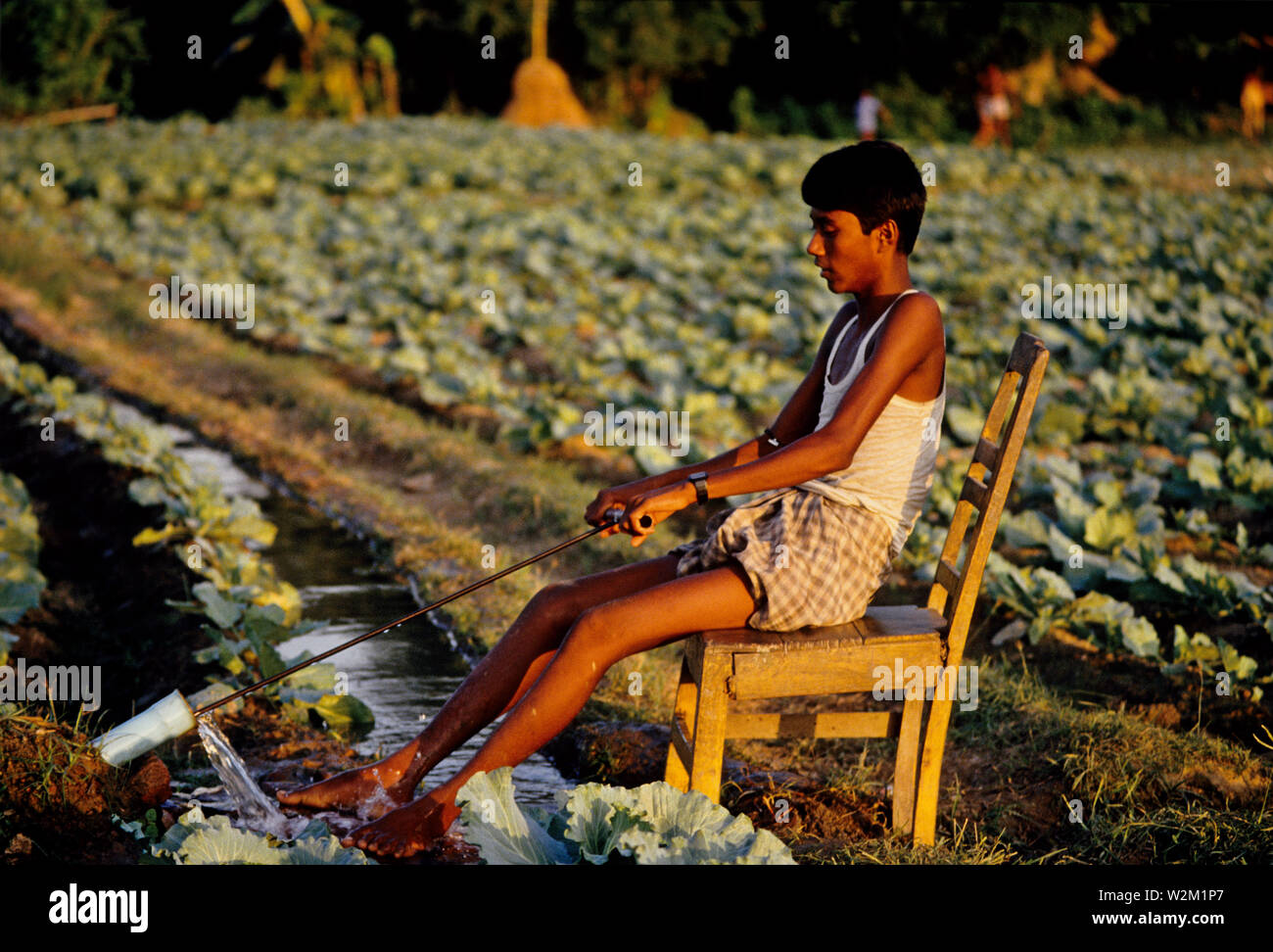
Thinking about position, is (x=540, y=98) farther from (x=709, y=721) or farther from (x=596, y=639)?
(x=709, y=721)

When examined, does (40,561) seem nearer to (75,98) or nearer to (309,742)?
(309,742)

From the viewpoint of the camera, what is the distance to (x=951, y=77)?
1827cm

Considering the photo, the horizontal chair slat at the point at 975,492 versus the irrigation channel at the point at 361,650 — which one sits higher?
the horizontal chair slat at the point at 975,492

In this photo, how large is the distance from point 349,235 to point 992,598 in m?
9.40

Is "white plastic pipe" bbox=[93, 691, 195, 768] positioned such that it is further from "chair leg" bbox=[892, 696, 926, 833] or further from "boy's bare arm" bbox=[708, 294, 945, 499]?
"chair leg" bbox=[892, 696, 926, 833]

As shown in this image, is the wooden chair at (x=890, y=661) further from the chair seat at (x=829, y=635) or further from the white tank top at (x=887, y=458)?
the white tank top at (x=887, y=458)

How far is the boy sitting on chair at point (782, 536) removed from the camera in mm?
2701

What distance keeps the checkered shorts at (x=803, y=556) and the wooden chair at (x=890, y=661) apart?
47mm

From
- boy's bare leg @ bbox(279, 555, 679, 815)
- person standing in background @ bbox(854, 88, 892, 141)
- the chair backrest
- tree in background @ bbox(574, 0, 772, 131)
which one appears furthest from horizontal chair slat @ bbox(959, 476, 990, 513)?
tree in background @ bbox(574, 0, 772, 131)

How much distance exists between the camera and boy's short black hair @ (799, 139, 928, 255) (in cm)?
273

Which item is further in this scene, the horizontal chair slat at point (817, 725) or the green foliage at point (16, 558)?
the green foliage at point (16, 558)

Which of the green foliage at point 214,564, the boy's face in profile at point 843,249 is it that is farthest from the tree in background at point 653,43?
the boy's face in profile at point 843,249

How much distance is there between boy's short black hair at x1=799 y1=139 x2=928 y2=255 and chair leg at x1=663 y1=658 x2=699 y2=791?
3.45 ft

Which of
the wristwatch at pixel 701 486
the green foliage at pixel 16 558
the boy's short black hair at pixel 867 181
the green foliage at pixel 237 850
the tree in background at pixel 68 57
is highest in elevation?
the tree in background at pixel 68 57
